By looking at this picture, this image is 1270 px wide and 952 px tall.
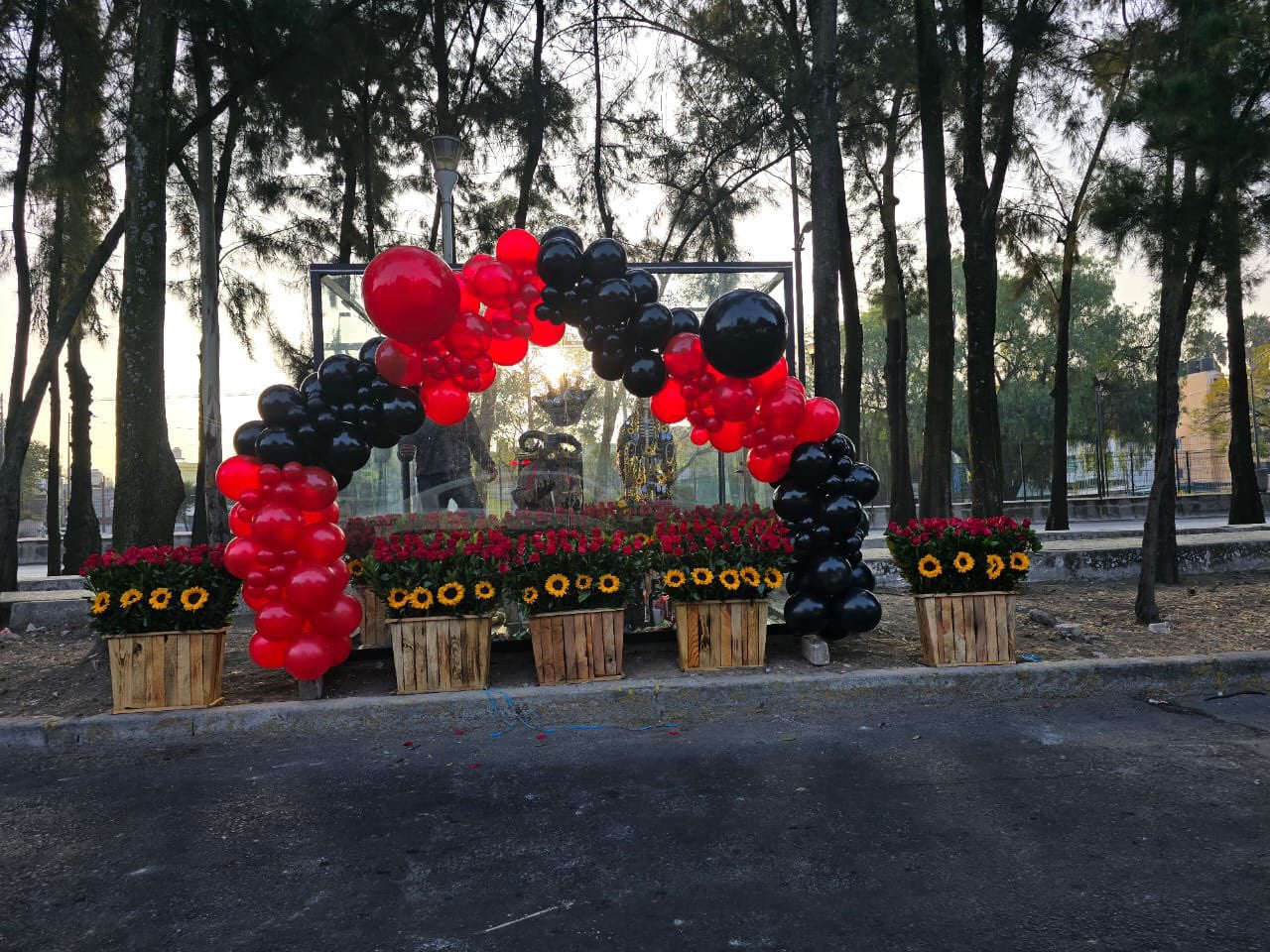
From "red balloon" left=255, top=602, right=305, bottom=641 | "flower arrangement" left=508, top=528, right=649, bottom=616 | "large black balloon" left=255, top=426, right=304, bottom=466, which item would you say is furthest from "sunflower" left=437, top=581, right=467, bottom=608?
"large black balloon" left=255, top=426, right=304, bottom=466

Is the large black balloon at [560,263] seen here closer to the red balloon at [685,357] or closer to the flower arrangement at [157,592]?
the red balloon at [685,357]

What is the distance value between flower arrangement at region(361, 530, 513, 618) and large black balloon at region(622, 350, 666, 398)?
1.61 metres

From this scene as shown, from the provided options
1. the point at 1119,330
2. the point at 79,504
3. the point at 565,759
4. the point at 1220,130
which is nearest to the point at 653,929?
the point at 565,759

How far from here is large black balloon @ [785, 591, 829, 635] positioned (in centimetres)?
649

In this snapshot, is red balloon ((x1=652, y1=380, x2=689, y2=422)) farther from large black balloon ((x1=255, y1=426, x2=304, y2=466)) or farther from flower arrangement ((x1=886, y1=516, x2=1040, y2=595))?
large black balloon ((x1=255, y1=426, x2=304, y2=466))

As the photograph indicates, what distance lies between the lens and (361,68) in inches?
500

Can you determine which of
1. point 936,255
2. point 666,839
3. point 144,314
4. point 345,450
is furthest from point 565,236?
point 936,255

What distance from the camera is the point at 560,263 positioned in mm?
6195

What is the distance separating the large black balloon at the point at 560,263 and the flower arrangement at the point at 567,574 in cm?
191

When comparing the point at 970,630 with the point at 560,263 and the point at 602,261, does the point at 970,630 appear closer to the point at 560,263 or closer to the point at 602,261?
the point at 602,261

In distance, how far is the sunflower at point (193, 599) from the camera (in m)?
5.76

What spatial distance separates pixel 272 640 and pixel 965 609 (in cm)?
507

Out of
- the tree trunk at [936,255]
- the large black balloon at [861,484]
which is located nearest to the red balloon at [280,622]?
the large black balloon at [861,484]

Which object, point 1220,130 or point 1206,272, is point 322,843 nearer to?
point 1220,130
